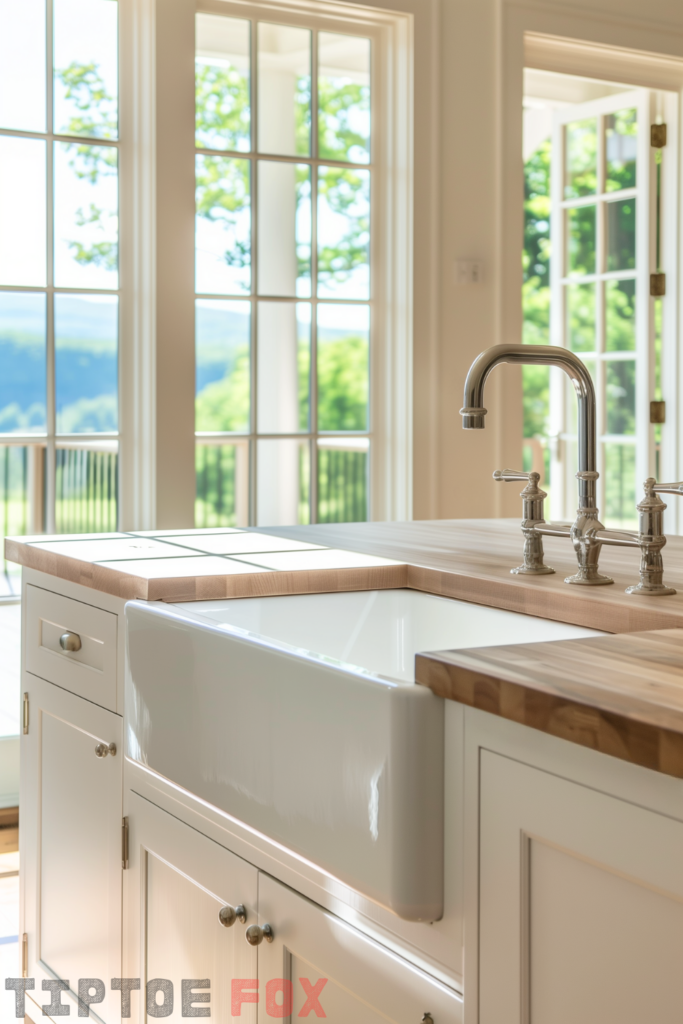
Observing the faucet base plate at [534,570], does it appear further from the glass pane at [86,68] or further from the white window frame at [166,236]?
the glass pane at [86,68]

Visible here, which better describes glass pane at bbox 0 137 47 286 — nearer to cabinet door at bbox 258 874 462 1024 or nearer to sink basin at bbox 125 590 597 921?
sink basin at bbox 125 590 597 921

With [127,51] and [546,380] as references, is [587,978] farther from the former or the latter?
[546,380]

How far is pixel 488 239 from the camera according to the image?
3.26 m

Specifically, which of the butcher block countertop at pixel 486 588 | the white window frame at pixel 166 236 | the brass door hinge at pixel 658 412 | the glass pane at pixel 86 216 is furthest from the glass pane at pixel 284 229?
the brass door hinge at pixel 658 412

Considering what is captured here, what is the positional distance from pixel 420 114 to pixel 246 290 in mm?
772

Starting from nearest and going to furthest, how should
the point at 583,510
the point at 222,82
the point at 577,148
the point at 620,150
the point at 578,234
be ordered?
the point at 583,510, the point at 222,82, the point at 620,150, the point at 577,148, the point at 578,234

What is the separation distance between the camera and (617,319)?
3.80 metres

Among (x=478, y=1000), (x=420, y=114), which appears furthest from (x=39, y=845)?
(x=420, y=114)

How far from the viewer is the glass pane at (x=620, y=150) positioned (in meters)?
3.77

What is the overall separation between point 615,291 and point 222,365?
1656 millimetres

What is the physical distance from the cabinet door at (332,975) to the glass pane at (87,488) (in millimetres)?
1899

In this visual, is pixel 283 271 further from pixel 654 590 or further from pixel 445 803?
pixel 445 803

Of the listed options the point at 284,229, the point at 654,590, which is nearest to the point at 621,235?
the point at 284,229

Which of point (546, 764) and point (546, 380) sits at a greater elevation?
point (546, 380)
